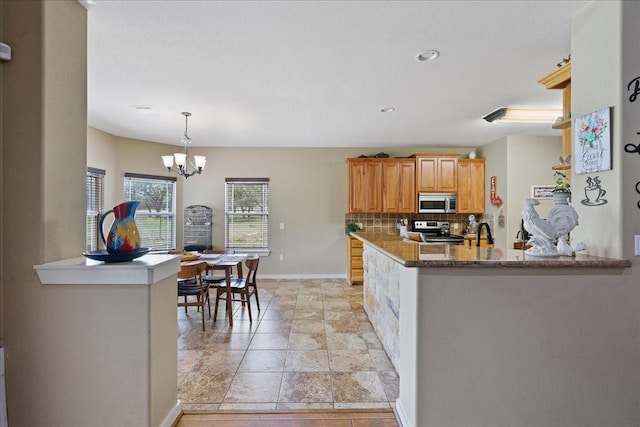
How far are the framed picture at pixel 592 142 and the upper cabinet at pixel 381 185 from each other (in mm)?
3739

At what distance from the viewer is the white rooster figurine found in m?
1.78

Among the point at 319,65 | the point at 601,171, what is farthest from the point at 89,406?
the point at 601,171

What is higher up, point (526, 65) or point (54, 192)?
point (526, 65)

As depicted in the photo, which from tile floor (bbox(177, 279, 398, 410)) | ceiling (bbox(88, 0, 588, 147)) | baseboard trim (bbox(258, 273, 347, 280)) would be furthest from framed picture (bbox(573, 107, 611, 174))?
baseboard trim (bbox(258, 273, 347, 280))

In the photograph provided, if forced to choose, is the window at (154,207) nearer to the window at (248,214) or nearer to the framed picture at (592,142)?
the window at (248,214)

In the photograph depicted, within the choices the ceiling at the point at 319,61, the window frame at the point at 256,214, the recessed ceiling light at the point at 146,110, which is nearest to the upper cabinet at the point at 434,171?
the ceiling at the point at 319,61

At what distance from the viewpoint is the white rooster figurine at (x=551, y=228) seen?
1777 mm

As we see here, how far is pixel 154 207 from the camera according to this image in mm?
5723

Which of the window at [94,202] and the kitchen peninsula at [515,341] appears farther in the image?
the window at [94,202]

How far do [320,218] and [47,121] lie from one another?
4.69m

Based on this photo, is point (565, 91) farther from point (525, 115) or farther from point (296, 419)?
point (296, 419)

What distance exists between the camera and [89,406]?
1.62 meters

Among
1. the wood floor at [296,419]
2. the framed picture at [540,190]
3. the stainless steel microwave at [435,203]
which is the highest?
the framed picture at [540,190]

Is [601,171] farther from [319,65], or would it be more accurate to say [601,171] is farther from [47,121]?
[47,121]
